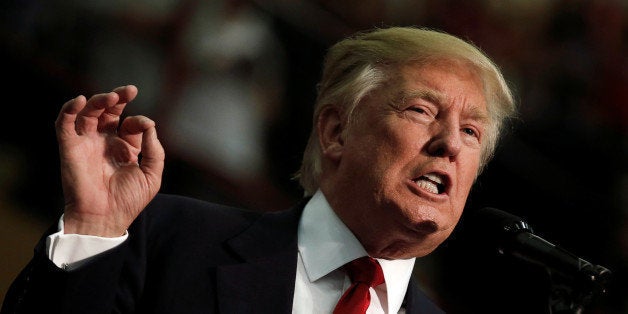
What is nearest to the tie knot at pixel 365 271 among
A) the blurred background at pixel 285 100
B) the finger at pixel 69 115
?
the finger at pixel 69 115

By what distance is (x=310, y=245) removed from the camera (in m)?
2.20

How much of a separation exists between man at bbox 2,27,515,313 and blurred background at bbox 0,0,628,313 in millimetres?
565

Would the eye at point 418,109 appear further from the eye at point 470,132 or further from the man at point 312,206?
the eye at point 470,132

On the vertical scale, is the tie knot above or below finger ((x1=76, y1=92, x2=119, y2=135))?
below

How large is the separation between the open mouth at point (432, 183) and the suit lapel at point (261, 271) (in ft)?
1.05

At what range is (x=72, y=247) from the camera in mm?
1768

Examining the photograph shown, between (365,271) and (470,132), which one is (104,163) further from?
(470,132)

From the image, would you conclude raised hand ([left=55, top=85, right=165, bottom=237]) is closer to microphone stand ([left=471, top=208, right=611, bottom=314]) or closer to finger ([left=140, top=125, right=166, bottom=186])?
finger ([left=140, top=125, right=166, bottom=186])

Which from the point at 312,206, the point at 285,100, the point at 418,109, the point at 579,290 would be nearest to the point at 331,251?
the point at 312,206

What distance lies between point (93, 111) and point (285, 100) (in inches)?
54.9

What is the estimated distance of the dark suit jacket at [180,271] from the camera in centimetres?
174

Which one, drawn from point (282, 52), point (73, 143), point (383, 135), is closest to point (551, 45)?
point (282, 52)

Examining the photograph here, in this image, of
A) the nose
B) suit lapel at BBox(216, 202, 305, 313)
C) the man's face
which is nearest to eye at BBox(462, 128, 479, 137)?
the man's face

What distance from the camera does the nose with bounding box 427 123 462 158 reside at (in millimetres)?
2166
